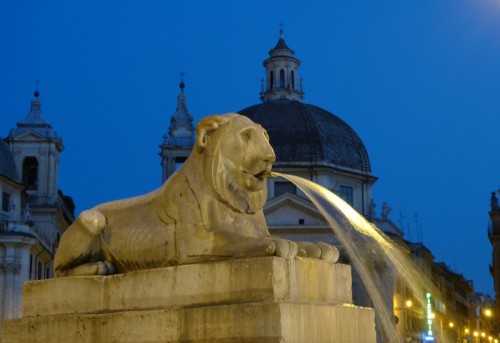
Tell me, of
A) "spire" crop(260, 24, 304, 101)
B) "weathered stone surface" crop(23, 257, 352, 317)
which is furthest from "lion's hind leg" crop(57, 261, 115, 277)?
"spire" crop(260, 24, 304, 101)

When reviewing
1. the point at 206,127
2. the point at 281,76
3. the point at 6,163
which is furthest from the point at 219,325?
the point at 281,76

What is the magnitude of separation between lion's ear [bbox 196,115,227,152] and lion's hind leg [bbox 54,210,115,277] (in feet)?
4.22

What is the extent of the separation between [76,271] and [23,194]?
50.7 m

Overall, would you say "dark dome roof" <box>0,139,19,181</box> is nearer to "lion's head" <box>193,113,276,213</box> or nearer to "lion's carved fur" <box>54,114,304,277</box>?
"lion's carved fur" <box>54,114,304,277</box>

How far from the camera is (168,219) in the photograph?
849cm

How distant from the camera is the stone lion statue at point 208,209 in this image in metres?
8.09

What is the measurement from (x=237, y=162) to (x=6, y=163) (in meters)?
49.8

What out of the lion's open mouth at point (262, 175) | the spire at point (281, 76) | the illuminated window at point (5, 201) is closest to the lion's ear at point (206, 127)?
the lion's open mouth at point (262, 175)

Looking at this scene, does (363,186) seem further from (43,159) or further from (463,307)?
(463,307)

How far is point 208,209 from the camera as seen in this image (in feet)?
27.1

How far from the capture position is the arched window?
62594mm

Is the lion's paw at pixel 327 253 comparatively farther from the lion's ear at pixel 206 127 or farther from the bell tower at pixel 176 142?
the bell tower at pixel 176 142

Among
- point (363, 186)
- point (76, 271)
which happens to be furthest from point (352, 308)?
point (363, 186)

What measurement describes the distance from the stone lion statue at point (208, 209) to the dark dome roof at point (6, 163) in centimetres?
4769
